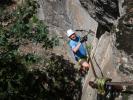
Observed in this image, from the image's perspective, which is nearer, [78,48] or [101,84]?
[101,84]

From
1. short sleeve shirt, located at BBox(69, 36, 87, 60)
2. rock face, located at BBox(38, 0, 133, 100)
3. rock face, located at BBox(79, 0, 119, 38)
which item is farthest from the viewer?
short sleeve shirt, located at BBox(69, 36, 87, 60)

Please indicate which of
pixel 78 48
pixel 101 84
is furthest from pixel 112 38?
pixel 78 48

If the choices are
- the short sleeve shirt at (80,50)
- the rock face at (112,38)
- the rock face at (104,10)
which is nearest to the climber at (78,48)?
the short sleeve shirt at (80,50)

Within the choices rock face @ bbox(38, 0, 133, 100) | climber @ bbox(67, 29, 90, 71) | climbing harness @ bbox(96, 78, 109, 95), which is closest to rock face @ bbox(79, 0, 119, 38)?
rock face @ bbox(38, 0, 133, 100)

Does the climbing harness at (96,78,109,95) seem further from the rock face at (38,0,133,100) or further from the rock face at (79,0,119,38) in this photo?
the rock face at (79,0,119,38)

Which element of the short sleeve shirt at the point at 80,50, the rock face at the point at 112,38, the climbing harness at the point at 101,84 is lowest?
the short sleeve shirt at the point at 80,50

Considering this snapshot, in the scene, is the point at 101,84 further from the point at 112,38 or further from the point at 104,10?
the point at 104,10

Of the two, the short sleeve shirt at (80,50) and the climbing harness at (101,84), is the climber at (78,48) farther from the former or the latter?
the climbing harness at (101,84)

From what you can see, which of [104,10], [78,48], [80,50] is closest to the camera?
[104,10]

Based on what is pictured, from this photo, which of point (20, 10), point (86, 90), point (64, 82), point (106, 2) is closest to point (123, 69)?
point (106, 2)

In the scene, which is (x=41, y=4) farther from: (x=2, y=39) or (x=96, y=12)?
(x=96, y=12)

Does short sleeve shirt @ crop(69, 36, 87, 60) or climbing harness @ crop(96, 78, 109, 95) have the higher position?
climbing harness @ crop(96, 78, 109, 95)

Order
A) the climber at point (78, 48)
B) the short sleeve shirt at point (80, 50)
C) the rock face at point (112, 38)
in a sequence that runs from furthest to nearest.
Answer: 1. the short sleeve shirt at point (80, 50)
2. the climber at point (78, 48)
3. the rock face at point (112, 38)

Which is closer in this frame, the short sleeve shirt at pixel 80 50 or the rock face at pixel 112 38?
the rock face at pixel 112 38
